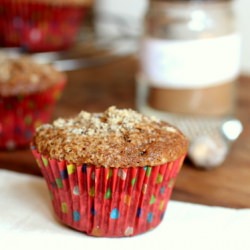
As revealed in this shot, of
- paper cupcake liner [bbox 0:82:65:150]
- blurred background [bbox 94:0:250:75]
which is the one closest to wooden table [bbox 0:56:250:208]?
paper cupcake liner [bbox 0:82:65:150]

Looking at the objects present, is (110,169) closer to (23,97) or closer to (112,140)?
(112,140)

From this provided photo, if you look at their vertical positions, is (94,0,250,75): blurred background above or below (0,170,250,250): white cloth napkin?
below

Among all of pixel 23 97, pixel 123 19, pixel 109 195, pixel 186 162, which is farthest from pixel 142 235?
pixel 123 19

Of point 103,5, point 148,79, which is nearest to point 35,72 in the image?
point 148,79

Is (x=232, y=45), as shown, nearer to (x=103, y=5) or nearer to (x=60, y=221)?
(x=60, y=221)

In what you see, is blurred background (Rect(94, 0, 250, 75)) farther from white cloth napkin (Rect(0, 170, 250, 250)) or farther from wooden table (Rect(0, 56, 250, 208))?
white cloth napkin (Rect(0, 170, 250, 250))

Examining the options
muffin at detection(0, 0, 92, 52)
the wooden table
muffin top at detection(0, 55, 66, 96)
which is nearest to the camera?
the wooden table

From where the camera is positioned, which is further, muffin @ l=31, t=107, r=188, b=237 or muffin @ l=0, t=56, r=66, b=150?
muffin @ l=0, t=56, r=66, b=150
